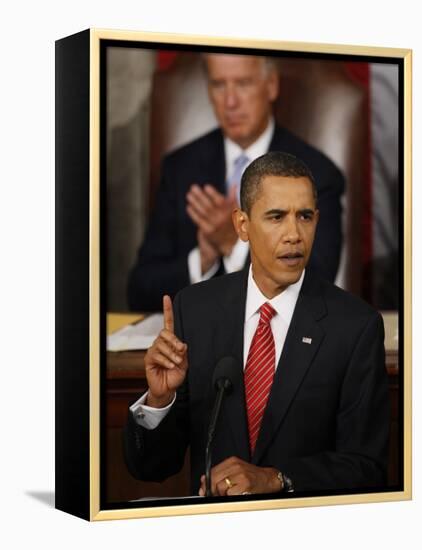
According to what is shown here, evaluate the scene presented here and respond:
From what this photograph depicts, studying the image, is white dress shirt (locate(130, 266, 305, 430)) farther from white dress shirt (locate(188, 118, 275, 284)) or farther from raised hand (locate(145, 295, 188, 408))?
raised hand (locate(145, 295, 188, 408))

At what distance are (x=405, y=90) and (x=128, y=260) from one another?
1512 millimetres

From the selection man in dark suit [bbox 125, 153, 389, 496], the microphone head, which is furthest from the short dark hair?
the microphone head

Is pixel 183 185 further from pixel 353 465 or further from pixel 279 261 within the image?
pixel 353 465

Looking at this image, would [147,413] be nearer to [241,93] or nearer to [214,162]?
[214,162]

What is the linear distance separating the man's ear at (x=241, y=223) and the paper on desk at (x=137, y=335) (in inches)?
18.7

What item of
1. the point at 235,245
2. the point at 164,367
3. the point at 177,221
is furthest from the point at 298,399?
the point at 177,221

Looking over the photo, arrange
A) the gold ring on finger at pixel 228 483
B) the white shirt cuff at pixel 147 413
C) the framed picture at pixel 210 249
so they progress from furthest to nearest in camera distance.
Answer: the gold ring on finger at pixel 228 483, the white shirt cuff at pixel 147 413, the framed picture at pixel 210 249

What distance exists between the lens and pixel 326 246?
24.8 feet

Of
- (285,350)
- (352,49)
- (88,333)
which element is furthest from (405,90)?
(88,333)

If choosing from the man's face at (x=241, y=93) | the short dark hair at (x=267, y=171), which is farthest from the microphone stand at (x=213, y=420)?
the man's face at (x=241, y=93)

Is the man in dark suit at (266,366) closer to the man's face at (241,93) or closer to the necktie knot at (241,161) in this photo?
the necktie knot at (241,161)

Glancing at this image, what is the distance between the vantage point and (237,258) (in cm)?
743

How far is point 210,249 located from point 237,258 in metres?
0.12

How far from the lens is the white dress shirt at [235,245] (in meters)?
7.38
